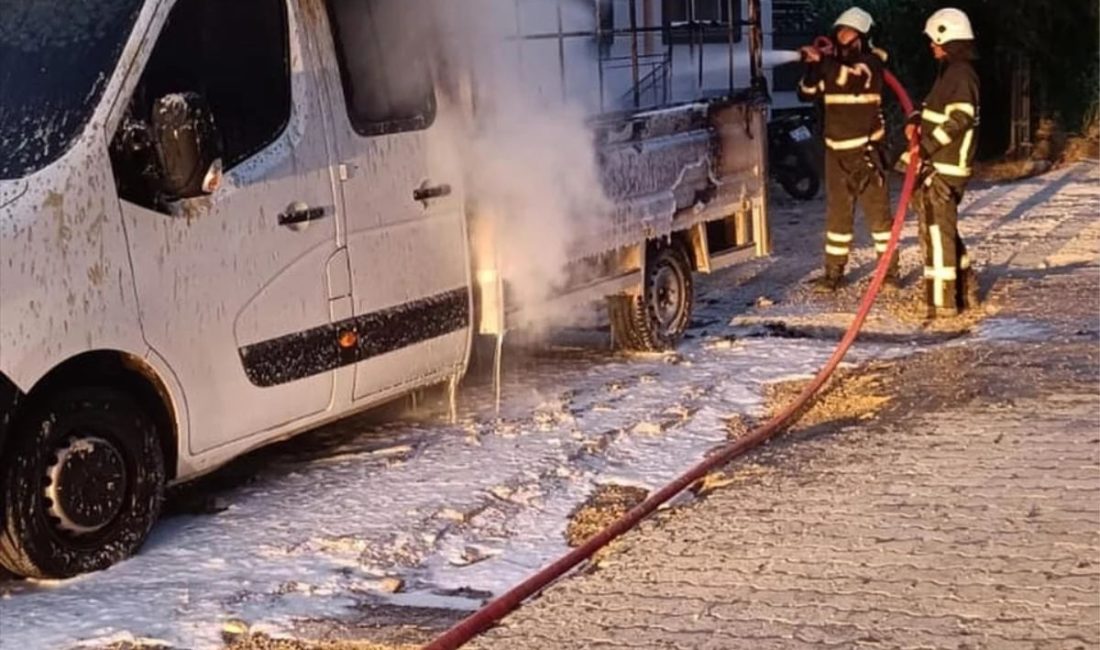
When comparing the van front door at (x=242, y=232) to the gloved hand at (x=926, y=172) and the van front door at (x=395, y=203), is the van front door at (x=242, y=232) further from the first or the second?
the gloved hand at (x=926, y=172)

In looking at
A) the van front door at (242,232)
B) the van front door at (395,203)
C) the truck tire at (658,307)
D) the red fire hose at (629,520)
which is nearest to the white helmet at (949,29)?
the red fire hose at (629,520)

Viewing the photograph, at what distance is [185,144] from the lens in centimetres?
Result: 550

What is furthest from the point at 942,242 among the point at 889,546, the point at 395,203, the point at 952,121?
the point at 889,546

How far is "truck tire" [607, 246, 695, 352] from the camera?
920 cm

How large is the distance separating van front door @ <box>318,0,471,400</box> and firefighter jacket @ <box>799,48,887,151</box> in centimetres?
462

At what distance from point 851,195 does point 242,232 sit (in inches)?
243

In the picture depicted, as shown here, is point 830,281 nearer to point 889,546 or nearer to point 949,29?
point 949,29

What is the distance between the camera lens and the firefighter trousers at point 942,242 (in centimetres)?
1024

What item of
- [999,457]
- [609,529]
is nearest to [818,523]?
[609,529]

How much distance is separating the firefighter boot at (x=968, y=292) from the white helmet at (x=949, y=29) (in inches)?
62.6

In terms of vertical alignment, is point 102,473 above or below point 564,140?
below

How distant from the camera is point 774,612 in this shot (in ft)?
16.5

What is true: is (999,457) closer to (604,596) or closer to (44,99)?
(604,596)

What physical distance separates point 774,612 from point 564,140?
3.49 m
